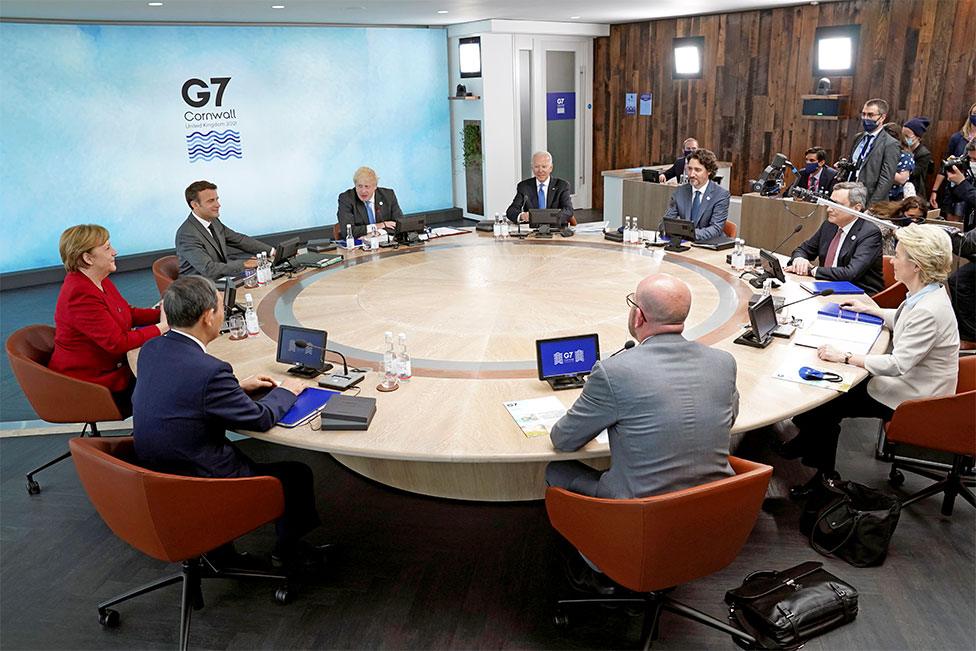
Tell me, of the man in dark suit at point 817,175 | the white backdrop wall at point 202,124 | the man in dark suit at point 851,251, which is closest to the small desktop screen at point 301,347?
the man in dark suit at point 851,251

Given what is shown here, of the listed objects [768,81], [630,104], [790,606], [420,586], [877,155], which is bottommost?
[420,586]

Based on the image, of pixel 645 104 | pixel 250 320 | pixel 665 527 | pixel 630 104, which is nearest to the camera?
pixel 665 527

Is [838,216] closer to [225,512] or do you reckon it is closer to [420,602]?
[420,602]

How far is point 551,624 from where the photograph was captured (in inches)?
126

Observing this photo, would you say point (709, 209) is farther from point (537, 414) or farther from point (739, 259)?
point (537, 414)

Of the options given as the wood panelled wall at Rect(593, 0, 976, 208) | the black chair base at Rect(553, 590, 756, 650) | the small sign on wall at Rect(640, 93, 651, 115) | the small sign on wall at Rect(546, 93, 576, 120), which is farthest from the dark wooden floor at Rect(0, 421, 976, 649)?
the small sign on wall at Rect(546, 93, 576, 120)

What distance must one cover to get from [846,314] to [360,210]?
14.9ft

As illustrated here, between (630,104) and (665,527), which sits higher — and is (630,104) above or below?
above

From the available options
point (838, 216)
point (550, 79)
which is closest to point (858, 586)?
point (838, 216)

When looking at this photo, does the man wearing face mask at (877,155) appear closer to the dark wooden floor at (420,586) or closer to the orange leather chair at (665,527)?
the dark wooden floor at (420,586)

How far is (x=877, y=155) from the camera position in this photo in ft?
24.8

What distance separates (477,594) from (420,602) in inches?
10.5

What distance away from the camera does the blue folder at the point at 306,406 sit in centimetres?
324

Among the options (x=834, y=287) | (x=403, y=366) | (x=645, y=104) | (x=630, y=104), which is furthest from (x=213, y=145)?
(x=834, y=287)
